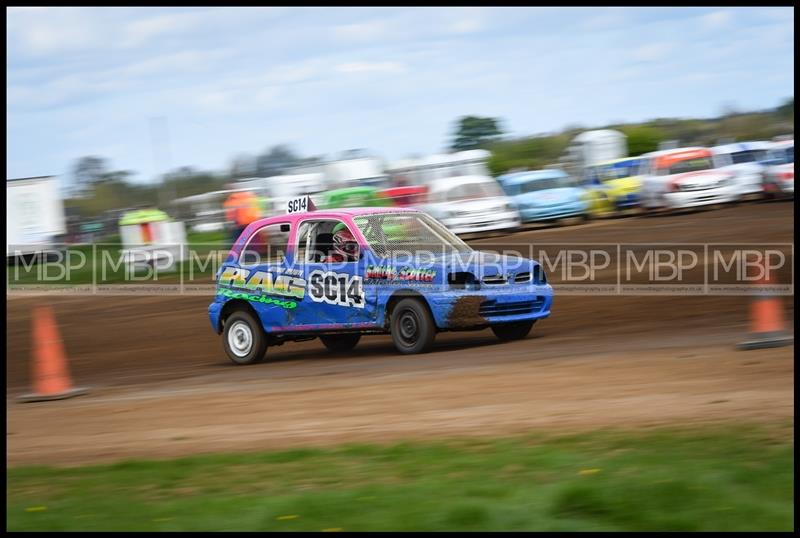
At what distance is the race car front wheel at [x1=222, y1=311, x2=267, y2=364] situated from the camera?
12.8m

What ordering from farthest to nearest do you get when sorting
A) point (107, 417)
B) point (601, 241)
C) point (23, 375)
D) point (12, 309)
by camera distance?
point (601, 241) → point (12, 309) → point (23, 375) → point (107, 417)

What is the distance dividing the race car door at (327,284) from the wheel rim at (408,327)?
1.06 feet

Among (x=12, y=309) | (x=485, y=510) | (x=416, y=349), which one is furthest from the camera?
(x=12, y=309)

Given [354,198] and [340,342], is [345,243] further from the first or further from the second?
[354,198]

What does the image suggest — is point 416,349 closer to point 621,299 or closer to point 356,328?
point 356,328

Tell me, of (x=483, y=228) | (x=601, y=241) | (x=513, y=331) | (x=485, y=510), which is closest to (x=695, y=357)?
(x=513, y=331)

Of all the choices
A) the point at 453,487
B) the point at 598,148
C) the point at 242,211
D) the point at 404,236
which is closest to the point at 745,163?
the point at 598,148

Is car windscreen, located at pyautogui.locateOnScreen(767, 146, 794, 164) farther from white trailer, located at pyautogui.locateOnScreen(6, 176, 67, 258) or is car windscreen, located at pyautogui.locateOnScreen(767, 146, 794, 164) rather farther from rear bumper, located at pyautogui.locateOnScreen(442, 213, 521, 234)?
white trailer, located at pyautogui.locateOnScreen(6, 176, 67, 258)

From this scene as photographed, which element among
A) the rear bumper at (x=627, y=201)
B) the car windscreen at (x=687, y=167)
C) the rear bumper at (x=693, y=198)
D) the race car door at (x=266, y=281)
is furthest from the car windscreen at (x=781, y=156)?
the race car door at (x=266, y=281)

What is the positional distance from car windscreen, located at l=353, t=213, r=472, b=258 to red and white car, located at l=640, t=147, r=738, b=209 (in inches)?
669

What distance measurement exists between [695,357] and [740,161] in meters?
21.1

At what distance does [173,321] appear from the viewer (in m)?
17.9

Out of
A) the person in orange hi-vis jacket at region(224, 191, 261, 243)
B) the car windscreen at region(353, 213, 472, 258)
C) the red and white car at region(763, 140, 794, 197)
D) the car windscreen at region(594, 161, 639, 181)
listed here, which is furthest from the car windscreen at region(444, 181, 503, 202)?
the car windscreen at region(353, 213, 472, 258)

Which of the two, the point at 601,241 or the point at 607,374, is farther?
the point at 601,241
